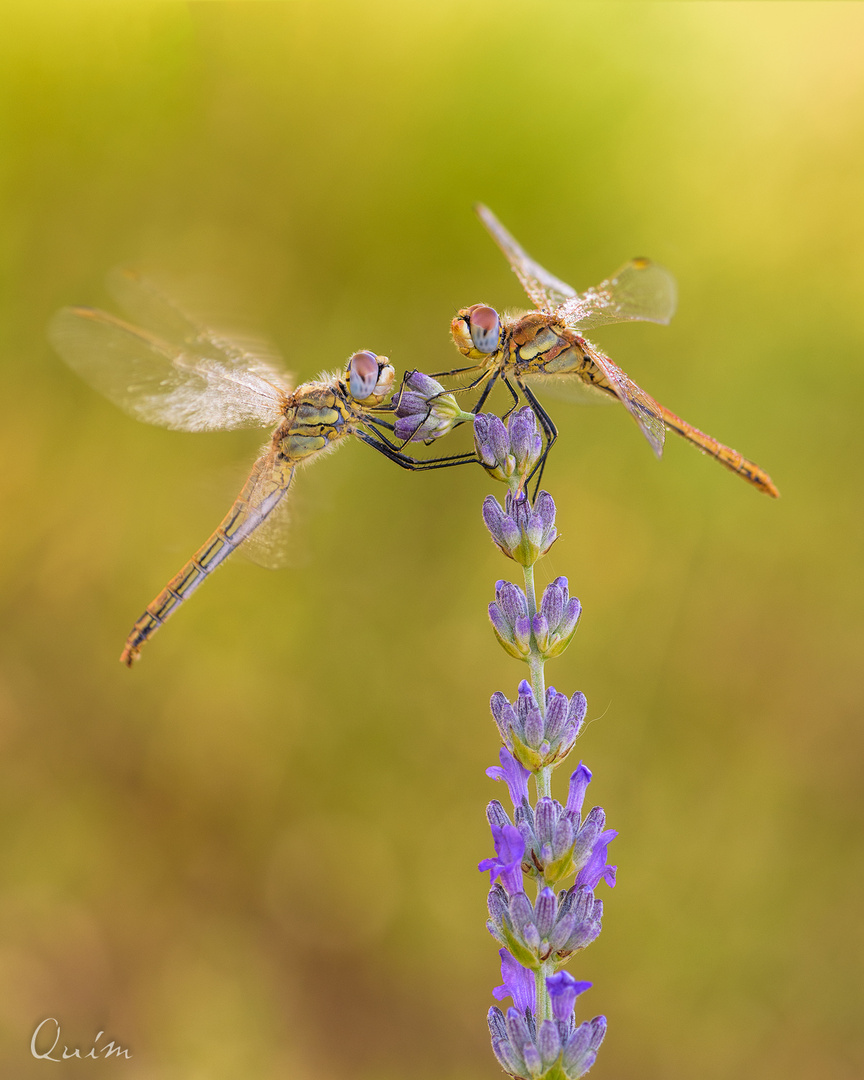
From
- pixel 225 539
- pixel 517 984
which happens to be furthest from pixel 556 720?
pixel 225 539

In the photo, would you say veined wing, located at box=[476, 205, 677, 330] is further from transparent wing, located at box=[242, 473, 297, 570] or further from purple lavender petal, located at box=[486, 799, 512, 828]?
purple lavender petal, located at box=[486, 799, 512, 828]

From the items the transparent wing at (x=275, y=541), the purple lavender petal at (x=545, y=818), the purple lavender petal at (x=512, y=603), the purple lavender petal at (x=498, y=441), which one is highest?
the purple lavender petal at (x=498, y=441)

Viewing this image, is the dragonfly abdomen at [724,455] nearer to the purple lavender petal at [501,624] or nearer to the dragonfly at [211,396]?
the dragonfly at [211,396]

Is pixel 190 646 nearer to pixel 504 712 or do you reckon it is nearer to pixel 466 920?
pixel 466 920

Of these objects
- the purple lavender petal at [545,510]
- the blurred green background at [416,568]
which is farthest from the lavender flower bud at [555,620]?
the blurred green background at [416,568]

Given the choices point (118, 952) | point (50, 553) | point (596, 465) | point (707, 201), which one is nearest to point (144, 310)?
point (50, 553)

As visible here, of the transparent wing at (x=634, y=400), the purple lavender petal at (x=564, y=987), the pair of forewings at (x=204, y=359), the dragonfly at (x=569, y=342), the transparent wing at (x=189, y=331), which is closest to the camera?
the purple lavender petal at (x=564, y=987)
